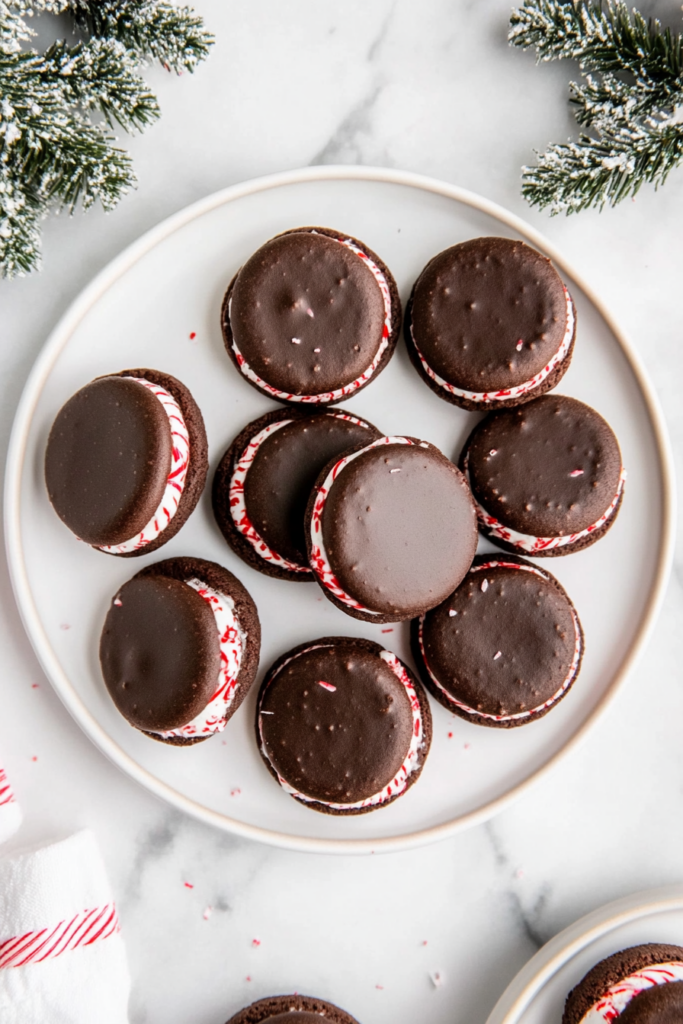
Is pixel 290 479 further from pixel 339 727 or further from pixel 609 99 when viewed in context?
pixel 609 99

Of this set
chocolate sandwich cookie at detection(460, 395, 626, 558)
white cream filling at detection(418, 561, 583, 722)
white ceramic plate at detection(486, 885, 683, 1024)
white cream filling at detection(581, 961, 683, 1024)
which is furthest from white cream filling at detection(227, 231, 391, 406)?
white cream filling at detection(581, 961, 683, 1024)

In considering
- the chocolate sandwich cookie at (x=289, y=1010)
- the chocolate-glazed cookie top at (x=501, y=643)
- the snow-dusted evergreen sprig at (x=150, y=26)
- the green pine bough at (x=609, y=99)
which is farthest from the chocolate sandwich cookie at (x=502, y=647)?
the snow-dusted evergreen sprig at (x=150, y=26)

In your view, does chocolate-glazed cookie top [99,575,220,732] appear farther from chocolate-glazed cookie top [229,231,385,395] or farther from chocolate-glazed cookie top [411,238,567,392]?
chocolate-glazed cookie top [411,238,567,392]

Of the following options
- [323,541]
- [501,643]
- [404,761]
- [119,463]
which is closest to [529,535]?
[501,643]

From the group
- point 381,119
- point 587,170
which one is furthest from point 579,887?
point 381,119

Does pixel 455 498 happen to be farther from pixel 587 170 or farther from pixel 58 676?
pixel 58 676

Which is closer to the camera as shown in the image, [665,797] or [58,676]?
[58,676]

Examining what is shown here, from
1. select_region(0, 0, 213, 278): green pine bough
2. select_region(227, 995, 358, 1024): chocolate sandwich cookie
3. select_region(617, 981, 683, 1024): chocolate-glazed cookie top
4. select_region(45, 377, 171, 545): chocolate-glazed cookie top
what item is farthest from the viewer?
select_region(227, 995, 358, 1024): chocolate sandwich cookie
